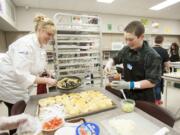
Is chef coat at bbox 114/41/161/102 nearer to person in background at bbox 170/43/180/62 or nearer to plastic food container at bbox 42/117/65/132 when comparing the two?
plastic food container at bbox 42/117/65/132

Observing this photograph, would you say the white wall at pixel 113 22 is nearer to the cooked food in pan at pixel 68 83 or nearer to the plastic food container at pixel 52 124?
the cooked food in pan at pixel 68 83

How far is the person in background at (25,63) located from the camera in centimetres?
132

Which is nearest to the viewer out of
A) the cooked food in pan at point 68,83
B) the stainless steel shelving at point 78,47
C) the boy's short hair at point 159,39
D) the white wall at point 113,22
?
the cooked food in pan at point 68,83

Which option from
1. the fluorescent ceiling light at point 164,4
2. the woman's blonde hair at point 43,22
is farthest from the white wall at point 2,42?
the fluorescent ceiling light at point 164,4

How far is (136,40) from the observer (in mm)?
1337

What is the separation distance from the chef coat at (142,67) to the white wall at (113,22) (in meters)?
3.67

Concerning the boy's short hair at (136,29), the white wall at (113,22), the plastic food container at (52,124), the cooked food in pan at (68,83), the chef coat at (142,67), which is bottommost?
the plastic food container at (52,124)

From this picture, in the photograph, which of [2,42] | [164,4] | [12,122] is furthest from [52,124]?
[164,4]

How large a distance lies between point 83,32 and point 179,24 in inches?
244

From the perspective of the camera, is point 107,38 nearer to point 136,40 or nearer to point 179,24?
point 179,24

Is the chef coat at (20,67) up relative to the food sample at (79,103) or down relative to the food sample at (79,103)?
up

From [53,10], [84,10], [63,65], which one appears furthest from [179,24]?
[63,65]

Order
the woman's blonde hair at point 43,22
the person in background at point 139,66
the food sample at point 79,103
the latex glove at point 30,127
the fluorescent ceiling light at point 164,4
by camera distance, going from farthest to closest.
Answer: the fluorescent ceiling light at point 164,4
the woman's blonde hair at point 43,22
the person in background at point 139,66
the food sample at point 79,103
the latex glove at point 30,127

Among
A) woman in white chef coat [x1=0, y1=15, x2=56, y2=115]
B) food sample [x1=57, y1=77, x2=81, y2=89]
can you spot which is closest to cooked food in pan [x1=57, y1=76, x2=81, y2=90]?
food sample [x1=57, y1=77, x2=81, y2=89]
